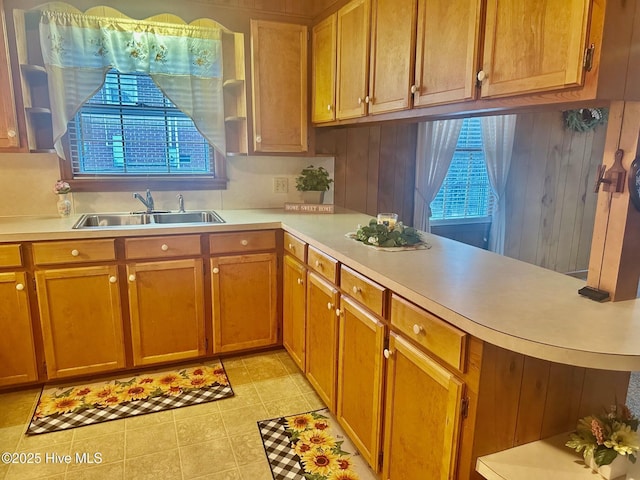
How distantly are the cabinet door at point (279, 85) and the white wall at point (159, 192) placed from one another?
321 millimetres

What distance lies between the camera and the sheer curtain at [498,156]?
158 inches

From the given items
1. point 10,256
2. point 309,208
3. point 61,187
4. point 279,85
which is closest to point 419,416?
point 309,208

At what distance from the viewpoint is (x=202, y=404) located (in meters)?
2.38

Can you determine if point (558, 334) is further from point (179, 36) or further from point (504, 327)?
point (179, 36)

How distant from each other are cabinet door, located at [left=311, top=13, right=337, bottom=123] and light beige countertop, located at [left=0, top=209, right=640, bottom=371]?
89 centimetres

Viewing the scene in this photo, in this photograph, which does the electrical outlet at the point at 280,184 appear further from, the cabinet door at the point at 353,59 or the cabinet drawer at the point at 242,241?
the cabinet door at the point at 353,59

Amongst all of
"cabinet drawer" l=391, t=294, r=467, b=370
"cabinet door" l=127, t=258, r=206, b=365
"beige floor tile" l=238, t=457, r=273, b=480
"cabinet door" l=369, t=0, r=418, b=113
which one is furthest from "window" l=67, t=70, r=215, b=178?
"cabinet drawer" l=391, t=294, r=467, b=370

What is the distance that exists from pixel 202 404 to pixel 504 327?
5.85ft

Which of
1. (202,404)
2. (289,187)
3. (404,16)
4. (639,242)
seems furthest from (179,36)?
(639,242)

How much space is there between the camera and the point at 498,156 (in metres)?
4.10

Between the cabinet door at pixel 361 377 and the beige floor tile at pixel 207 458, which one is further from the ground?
the cabinet door at pixel 361 377

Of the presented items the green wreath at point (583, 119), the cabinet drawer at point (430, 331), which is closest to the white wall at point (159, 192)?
the cabinet drawer at point (430, 331)

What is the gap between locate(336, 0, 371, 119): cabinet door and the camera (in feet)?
7.59

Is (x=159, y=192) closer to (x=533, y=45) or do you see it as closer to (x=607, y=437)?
(x=533, y=45)
